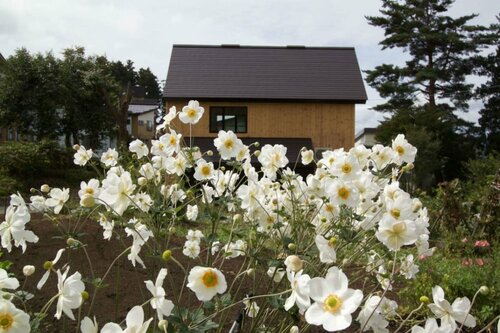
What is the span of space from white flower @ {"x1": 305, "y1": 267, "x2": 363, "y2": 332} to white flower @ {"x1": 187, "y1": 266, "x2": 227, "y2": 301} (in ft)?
0.93

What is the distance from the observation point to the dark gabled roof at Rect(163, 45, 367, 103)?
21375 mm

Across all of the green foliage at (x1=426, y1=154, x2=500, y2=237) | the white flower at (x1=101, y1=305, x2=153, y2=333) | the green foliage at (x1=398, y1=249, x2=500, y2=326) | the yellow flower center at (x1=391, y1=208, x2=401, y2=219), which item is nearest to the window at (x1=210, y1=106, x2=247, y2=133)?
the green foliage at (x1=426, y1=154, x2=500, y2=237)

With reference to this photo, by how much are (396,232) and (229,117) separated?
20.4 meters

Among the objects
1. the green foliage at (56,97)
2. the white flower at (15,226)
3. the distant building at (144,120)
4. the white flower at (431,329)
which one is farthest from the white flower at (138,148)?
the distant building at (144,120)

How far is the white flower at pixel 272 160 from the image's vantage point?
2324mm

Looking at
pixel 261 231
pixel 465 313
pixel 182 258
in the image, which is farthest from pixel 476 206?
pixel 465 313

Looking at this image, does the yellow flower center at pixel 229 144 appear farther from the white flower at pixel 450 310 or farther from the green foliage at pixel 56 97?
the green foliage at pixel 56 97

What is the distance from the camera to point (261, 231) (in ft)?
A: 7.58

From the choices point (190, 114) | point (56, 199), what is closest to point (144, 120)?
point (190, 114)

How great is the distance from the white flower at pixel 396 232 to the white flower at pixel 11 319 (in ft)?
3.05

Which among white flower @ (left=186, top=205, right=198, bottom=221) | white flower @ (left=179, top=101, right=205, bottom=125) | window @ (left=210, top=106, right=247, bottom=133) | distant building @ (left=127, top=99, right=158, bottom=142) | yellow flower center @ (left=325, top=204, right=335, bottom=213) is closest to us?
yellow flower center @ (left=325, top=204, right=335, bottom=213)

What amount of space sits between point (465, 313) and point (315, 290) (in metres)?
0.50

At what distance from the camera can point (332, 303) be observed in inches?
46.8

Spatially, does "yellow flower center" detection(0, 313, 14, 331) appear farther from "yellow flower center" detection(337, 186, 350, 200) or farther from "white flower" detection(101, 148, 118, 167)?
"white flower" detection(101, 148, 118, 167)
